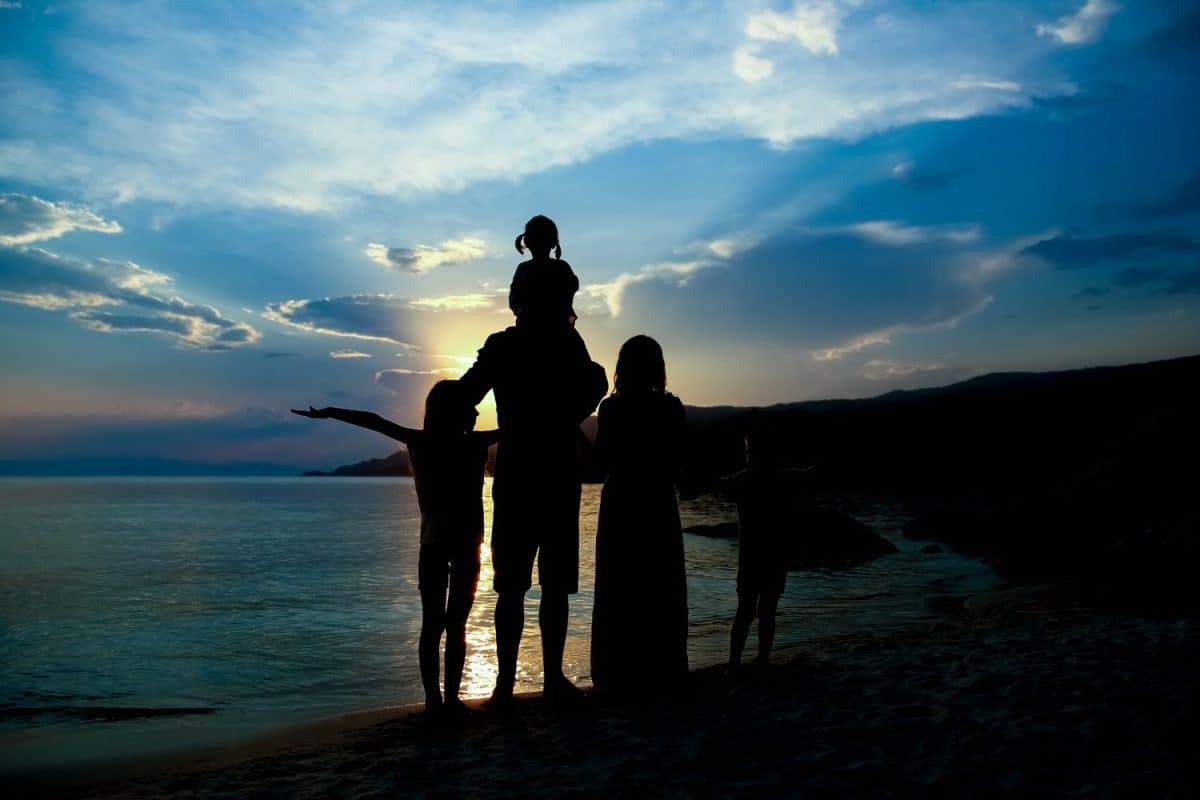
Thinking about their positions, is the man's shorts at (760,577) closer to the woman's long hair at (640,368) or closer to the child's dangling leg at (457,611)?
the woman's long hair at (640,368)

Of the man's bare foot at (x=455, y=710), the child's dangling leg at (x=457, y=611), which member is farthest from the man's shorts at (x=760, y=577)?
the man's bare foot at (x=455, y=710)

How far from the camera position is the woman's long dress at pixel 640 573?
575 centimetres

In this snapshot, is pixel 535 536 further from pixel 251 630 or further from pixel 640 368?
pixel 251 630

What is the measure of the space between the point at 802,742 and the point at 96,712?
7815mm

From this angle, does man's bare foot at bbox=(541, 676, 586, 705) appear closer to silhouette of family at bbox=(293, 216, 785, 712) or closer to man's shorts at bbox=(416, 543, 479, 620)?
silhouette of family at bbox=(293, 216, 785, 712)

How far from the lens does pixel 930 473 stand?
7481cm

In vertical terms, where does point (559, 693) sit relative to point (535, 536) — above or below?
below

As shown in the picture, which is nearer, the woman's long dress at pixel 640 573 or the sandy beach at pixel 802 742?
the sandy beach at pixel 802 742

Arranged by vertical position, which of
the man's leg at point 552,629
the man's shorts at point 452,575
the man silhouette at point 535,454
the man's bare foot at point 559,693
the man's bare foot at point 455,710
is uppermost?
the man silhouette at point 535,454

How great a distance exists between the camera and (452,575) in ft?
17.9

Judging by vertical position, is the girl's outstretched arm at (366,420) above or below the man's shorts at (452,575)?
above

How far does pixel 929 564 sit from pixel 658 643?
660 inches

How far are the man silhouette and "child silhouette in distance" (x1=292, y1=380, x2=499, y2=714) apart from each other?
7.9 inches

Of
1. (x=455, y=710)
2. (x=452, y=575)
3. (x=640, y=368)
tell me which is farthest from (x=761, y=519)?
(x=455, y=710)
